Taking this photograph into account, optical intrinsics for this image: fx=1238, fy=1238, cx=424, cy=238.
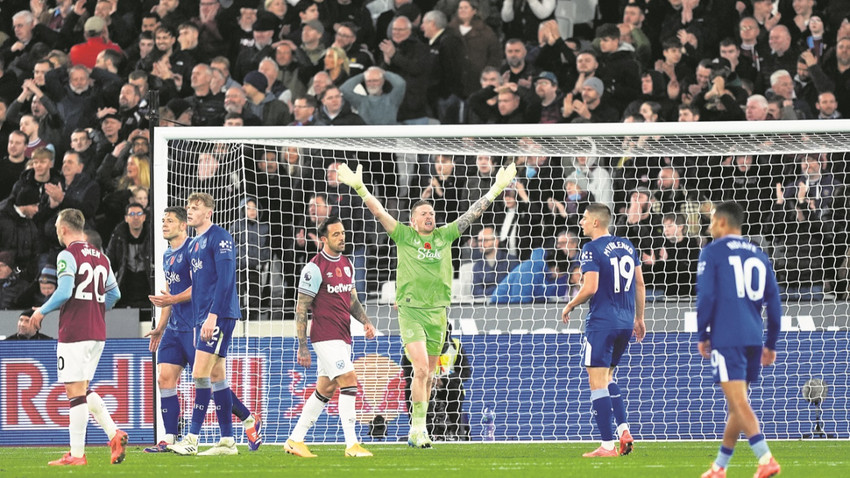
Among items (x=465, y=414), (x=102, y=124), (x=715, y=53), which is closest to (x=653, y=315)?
(x=465, y=414)

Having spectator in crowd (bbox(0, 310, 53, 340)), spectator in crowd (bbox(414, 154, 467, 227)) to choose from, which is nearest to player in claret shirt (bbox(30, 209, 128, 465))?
spectator in crowd (bbox(0, 310, 53, 340))

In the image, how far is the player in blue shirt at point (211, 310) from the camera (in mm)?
9539

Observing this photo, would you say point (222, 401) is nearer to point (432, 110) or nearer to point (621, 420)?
point (621, 420)

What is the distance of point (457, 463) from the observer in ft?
29.8

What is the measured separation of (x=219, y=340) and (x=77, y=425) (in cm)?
124

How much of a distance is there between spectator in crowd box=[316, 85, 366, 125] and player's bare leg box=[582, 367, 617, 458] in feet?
19.3

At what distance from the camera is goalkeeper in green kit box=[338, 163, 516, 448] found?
10.5 meters

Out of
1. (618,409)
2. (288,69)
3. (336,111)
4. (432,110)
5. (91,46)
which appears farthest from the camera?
(91,46)

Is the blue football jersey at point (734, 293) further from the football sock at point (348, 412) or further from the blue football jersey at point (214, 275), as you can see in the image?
the blue football jersey at point (214, 275)

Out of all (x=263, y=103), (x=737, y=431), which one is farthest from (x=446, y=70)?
(x=737, y=431)

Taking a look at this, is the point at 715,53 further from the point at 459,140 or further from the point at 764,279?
the point at 764,279

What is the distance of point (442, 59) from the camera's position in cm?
1572

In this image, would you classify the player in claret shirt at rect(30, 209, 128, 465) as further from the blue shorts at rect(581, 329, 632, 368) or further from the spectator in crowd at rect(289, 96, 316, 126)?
the spectator in crowd at rect(289, 96, 316, 126)

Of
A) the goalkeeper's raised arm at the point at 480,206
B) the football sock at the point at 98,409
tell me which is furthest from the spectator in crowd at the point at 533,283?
the football sock at the point at 98,409
